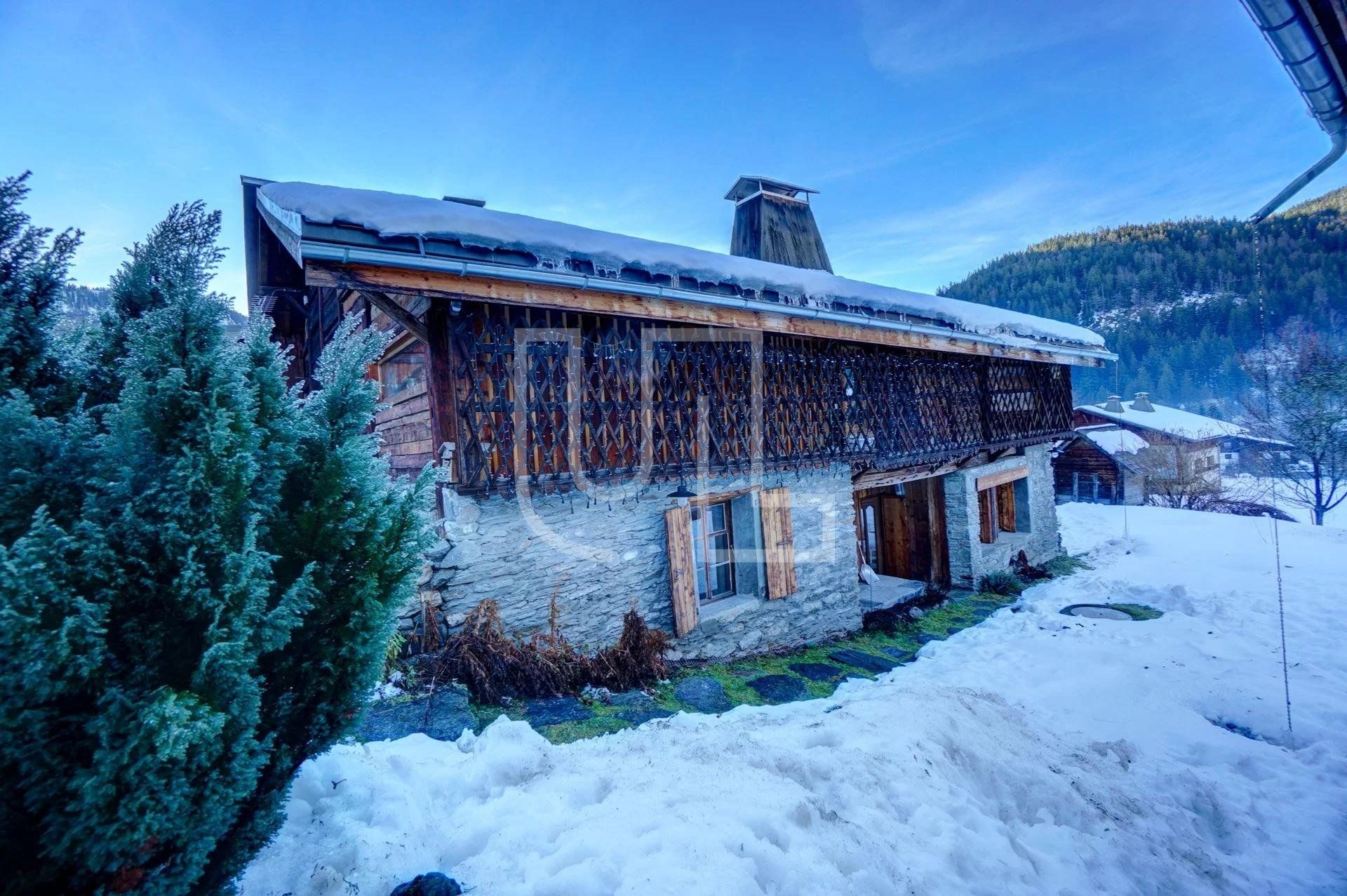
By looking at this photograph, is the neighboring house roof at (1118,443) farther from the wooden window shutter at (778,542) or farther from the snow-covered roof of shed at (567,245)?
the wooden window shutter at (778,542)

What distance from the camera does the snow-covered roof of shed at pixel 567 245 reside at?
389 centimetres

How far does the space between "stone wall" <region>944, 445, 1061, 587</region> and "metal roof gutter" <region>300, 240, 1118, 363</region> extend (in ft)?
12.9

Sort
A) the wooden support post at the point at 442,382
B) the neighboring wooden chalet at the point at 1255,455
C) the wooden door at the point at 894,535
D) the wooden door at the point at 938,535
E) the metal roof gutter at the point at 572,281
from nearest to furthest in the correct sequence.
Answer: the metal roof gutter at the point at 572,281
the wooden support post at the point at 442,382
the wooden door at the point at 938,535
the wooden door at the point at 894,535
the neighboring wooden chalet at the point at 1255,455

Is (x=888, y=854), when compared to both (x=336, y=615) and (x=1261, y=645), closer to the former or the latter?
(x=336, y=615)

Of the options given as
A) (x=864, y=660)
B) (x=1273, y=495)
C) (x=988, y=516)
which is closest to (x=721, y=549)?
(x=864, y=660)

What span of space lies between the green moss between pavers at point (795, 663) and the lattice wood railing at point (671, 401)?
2130 mm

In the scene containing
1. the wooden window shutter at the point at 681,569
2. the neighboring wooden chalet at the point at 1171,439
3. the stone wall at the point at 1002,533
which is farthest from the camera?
the neighboring wooden chalet at the point at 1171,439

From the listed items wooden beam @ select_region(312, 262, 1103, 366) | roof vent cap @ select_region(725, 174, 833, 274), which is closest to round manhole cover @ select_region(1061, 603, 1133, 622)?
wooden beam @ select_region(312, 262, 1103, 366)

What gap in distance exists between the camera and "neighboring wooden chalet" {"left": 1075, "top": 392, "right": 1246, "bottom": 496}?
21859 millimetres

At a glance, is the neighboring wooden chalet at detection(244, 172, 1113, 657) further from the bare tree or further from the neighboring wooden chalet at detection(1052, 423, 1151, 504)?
the neighboring wooden chalet at detection(1052, 423, 1151, 504)

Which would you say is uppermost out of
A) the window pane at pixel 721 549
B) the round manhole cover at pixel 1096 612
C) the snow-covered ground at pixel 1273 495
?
the window pane at pixel 721 549

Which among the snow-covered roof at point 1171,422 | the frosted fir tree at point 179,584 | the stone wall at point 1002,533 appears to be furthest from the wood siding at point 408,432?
the snow-covered roof at point 1171,422

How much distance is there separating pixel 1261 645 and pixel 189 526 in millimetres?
10895

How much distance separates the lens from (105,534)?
149 centimetres
